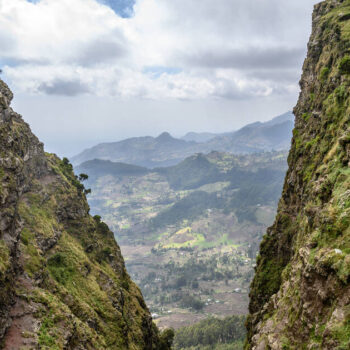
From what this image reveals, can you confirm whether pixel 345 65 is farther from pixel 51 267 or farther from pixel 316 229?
pixel 51 267

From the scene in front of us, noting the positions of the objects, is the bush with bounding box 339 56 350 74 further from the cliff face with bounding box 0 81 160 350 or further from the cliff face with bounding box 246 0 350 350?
the cliff face with bounding box 0 81 160 350

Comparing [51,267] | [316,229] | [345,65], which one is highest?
[345,65]

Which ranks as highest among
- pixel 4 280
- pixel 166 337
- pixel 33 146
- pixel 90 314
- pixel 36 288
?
pixel 33 146

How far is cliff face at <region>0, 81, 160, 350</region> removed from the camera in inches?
1769

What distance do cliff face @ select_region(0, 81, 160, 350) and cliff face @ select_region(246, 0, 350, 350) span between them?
105 feet

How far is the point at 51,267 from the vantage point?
6512 cm

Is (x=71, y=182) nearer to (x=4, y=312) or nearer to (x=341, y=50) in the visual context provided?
(x=4, y=312)

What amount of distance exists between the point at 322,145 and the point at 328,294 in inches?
1371

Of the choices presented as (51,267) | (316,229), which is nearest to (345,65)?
(316,229)

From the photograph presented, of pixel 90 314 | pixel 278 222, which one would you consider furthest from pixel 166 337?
pixel 278 222

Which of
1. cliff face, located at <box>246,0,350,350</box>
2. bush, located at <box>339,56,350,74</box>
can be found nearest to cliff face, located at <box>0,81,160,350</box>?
cliff face, located at <box>246,0,350,350</box>

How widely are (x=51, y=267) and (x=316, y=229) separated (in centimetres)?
5608

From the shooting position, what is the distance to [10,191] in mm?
52031

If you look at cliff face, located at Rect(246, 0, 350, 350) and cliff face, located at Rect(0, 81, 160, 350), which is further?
cliff face, located at Rect(0, 81, 160, 350)
